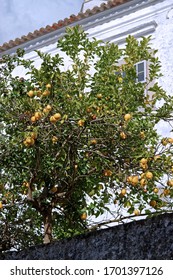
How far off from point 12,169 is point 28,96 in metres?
0.81

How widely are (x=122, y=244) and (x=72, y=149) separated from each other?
91.2 inches

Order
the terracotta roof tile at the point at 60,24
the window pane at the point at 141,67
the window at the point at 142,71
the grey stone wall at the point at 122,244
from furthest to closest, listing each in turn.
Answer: the terracotta roof tile at the point at 60,24 < the window pane at the point at 141,67 < the window at the point at 142,71 < the grey stone wall at the point at 122,244

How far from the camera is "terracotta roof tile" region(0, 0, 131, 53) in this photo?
44.5ft

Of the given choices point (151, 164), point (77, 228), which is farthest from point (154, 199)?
point (77, 228)

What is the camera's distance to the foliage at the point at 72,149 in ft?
19.8

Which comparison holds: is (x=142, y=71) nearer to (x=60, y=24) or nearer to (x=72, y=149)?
(x=60, y=24)

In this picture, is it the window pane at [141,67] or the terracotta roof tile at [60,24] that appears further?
the terracotta roof tile at [60,24]

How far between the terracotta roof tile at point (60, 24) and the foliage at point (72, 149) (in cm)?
695

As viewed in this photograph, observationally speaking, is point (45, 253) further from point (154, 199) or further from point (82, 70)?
point (82, 70)

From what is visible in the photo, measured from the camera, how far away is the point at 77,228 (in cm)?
659

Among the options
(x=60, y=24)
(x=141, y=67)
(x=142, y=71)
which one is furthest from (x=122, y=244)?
(x=60, y=24)

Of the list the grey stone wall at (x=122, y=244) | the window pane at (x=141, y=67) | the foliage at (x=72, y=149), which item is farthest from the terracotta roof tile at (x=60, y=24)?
the grey stone wall at (x=122, y=244)

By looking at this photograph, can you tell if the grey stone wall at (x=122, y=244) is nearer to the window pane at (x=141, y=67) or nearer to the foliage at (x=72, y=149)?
the foliage at (x=72, y=149)

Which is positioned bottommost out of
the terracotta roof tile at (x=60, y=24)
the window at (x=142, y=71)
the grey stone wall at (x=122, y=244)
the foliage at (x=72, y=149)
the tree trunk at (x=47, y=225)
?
the grey stone wall at (x=122, y=244)
